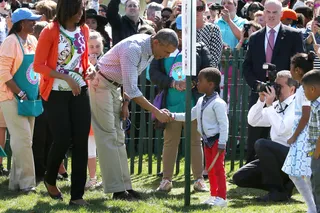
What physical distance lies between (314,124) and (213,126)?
150 centimetres

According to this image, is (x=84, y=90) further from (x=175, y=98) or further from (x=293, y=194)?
(x=293, y=194)

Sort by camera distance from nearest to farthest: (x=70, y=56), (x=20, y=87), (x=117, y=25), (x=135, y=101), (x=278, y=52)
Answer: (x=70, y=56) → (x=135, y=101) → (x=20, y=87) → (x=278, y=52) → (x=117, y=25)

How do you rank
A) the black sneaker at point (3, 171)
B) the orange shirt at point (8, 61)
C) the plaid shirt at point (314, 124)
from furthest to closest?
the black sneaker at point (3, 171) < the orange shirt at point (8, 61) < the plaid shirt at point (314, 124)

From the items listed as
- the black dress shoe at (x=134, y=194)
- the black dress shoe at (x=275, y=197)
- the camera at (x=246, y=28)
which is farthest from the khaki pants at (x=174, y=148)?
the camera at (x=246, y=28)

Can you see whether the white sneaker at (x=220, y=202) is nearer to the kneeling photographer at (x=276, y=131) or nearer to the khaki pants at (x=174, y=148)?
the kneeling photographer at (x=276, y=131)

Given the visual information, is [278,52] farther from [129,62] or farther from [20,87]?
[20,87]

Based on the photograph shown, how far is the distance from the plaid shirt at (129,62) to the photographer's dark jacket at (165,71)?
1.36m

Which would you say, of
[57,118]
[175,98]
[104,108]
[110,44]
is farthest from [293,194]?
[110,44]

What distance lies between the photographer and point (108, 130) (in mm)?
9180

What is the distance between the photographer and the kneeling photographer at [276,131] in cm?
931

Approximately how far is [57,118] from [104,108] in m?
0.82

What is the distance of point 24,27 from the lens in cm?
967

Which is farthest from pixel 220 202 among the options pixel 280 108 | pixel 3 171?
pixel 3 171

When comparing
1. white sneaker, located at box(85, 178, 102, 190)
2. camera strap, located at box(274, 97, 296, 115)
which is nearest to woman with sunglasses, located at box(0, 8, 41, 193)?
white sneaker, located at box(85, 178, 102, 190)
